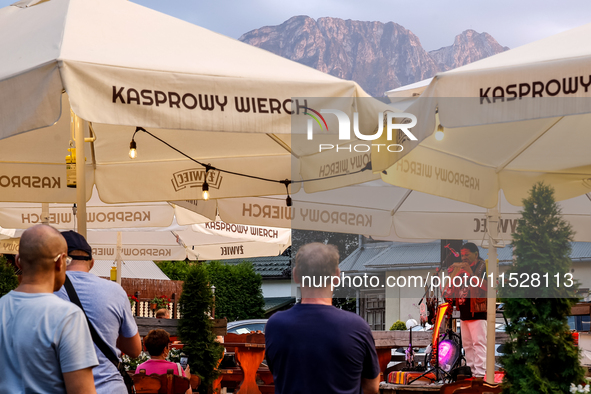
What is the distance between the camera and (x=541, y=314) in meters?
3.74

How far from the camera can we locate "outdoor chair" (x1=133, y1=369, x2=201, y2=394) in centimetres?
491

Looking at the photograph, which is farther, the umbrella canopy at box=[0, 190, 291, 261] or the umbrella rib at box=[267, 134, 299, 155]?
the umbrella canopy at box=[0, 190, 291, 261]

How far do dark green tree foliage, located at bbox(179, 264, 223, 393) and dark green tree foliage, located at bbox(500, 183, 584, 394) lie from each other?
3.30m

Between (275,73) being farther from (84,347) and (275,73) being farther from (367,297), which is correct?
(367,297)

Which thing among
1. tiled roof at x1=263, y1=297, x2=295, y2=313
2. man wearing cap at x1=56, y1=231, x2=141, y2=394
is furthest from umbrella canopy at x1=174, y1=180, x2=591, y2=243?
tiled roof at x1=263, y1=297, x2=295, y2=313

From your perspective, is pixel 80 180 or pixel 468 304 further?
pixel 468 304

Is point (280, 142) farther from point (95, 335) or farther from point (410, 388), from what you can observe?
point (95, 335)

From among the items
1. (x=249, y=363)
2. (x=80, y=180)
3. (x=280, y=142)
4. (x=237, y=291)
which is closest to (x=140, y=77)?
(x=80, y=180)

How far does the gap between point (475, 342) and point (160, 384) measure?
3.64 meters

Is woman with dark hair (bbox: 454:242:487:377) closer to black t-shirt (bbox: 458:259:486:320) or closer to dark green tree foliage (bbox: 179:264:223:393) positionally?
black t-shirt (bbox: 458:259:486:320)

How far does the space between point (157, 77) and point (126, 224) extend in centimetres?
502

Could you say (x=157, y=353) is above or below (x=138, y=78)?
below

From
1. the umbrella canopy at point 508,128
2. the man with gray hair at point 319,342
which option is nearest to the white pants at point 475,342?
the umbrella canopy at point 508,128

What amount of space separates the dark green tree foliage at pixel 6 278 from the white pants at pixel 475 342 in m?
4.48
